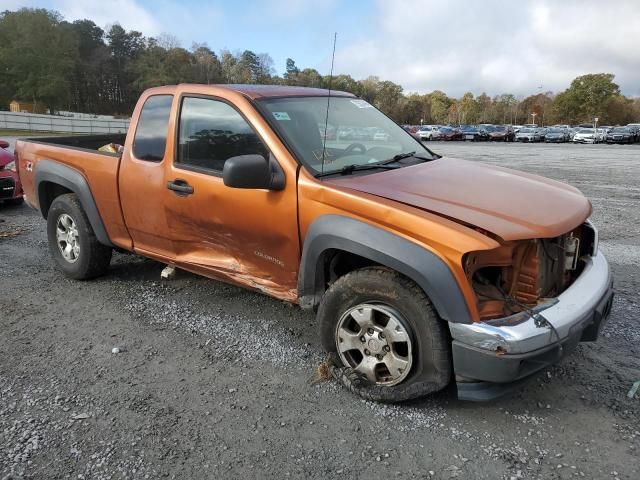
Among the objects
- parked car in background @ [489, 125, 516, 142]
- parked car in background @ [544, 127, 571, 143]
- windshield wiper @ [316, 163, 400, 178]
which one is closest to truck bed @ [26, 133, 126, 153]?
windshield wiper @ [316, 163, 400, 178]

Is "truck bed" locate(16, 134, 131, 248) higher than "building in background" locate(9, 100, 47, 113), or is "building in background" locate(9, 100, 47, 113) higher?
"building in background" locate(9, 100, 47, 113)

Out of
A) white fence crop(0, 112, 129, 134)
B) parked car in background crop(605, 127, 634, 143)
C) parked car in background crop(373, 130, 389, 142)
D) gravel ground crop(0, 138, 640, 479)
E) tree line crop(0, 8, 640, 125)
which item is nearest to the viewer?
gravel ground crop(0, 138, 640, 479)

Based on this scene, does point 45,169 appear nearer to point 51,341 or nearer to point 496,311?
point 51,341

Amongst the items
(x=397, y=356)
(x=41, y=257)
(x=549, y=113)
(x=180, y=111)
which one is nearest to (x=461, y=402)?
(x=397, y=356)

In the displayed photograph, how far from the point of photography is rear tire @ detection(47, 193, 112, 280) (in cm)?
485

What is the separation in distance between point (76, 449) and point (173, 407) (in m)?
0.55

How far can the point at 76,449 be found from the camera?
268 centimetres

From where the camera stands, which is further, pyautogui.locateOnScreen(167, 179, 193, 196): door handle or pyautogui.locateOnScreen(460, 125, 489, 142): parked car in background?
pyautogui.locateOnScreen(460, 125, 489, 142): parked car in background

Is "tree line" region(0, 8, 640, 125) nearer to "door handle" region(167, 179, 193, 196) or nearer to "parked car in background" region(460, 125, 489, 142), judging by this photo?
"parked car in background" region(460, 125, 489, 142)

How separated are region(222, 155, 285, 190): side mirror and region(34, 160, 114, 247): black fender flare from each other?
2034 millimetres

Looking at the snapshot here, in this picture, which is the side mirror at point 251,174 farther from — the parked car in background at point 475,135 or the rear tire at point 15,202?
the parked car in background at point 475,135

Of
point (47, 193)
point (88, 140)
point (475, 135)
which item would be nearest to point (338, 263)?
point (47, 193)

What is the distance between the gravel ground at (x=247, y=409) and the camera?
258cm

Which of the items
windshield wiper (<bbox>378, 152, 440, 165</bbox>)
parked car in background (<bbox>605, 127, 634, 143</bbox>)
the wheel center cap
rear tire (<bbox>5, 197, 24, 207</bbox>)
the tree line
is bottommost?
rear tire (<bbox>5, 197, 24, 207</bbox>)
